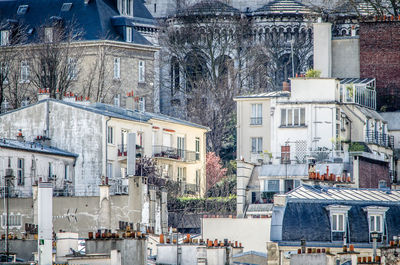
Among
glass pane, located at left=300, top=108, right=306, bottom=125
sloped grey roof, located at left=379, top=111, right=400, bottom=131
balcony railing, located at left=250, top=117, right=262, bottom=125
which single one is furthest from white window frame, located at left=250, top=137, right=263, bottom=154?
sloped grey roof, located at left=379, top=111, right=400, bottom=131

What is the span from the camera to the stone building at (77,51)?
116m

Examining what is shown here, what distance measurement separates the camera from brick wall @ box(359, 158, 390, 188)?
80.5 metres

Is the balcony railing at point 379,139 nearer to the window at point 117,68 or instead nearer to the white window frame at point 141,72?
the window at point 117,68

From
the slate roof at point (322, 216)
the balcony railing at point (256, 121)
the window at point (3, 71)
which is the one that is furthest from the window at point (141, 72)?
the slate roof at point (322, 216)

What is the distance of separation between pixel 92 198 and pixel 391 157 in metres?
21.9

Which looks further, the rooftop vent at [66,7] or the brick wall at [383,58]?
the rooftop vent at [66,7]

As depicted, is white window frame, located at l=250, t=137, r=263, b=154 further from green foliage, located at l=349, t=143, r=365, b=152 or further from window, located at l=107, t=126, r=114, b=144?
window, located at l=107, t=126, r=114, b=144

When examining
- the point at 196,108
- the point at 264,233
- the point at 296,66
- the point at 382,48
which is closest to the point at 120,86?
the point at 196,108

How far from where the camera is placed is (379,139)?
9462 centimetres

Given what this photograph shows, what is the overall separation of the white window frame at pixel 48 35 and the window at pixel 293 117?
3075cm

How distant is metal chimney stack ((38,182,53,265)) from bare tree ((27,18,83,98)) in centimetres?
5320

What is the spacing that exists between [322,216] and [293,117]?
86.1ft

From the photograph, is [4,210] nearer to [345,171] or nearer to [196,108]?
[345,171]

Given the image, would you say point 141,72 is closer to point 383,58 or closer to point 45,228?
point 383,58
